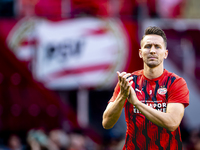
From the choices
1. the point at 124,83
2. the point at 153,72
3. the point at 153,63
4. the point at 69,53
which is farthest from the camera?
the point at 69,53

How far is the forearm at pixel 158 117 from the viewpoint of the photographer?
379cm

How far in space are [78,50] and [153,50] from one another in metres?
7.15

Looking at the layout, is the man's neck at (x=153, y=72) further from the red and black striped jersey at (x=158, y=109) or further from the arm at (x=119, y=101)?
the arm at (x=119, y=101)

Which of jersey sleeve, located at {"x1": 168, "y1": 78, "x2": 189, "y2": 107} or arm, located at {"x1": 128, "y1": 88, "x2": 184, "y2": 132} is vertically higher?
jersey sleeve, located at {"x1": 168, "y1": 78, "x2": 189, "y2": 107}

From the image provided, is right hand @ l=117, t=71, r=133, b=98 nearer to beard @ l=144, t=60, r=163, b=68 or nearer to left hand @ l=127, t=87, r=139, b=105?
left hand @ l=127, t=87, r=139, b=105

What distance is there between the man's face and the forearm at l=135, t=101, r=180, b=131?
1.62ft

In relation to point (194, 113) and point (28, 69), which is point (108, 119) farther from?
point (194, 113)

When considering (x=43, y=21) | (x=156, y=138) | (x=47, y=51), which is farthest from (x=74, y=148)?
(x=156, y=138)

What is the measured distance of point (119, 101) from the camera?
12.7 ft

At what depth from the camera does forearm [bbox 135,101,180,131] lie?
149 inches

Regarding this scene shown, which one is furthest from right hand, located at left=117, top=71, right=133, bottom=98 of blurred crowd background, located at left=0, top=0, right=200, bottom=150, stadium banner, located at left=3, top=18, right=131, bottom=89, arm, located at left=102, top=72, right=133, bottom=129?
stadium banner, located at left=3, top=18, right=131, bottom=89

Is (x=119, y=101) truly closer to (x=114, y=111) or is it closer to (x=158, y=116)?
(x=114, y=111)

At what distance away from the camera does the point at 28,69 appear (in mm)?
10227

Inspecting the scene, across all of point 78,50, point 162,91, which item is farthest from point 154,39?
point 78,50
